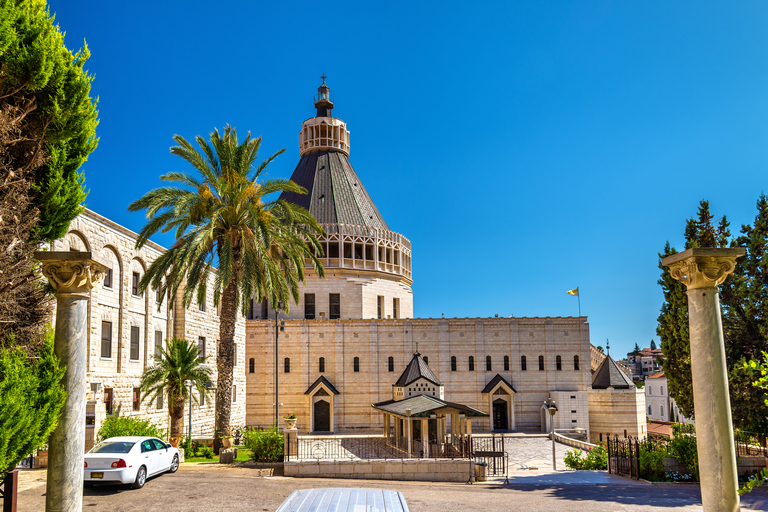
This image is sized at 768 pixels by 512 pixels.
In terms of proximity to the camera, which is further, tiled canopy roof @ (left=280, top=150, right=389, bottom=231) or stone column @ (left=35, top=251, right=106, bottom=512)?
tiled canopy roof @ (left=280, top=150, right=389, bottom=231)

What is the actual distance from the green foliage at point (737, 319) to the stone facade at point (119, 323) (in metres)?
23.3

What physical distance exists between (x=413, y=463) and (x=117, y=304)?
15661mm

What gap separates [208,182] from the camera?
88.4ft

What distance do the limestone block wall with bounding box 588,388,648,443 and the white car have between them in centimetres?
3675

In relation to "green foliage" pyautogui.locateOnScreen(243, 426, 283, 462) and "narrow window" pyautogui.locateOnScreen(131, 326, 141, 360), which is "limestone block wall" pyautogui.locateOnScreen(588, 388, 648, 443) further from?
"narrow window" pyautogui.locateOnScreen(131, 326, 141, 360)

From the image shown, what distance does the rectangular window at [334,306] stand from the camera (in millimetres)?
53719

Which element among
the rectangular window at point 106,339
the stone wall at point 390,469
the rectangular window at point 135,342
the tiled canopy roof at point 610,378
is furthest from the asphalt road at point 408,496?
the tiled canopy roof at point 610,378

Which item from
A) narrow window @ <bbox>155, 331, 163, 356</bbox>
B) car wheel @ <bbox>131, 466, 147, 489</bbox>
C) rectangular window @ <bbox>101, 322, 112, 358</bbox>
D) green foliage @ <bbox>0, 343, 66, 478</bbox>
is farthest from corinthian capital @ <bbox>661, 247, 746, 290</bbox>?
narrow window @ <bbox>155, 331, 163, 356</bbox>

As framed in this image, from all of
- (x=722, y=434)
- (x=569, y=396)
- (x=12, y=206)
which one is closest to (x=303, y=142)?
(x=569, y=396)

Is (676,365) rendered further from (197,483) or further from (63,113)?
(63,113)

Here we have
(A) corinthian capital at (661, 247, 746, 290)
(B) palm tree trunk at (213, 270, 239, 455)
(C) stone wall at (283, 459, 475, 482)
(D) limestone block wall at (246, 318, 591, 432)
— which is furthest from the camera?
(D) limestone block wall at (246, 318, 591, 432)

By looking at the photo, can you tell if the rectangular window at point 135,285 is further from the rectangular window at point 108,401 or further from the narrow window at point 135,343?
the rectangular window at point 108,401

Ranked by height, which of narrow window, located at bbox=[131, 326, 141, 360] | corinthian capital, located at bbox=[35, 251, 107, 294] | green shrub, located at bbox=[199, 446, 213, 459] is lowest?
green shrub, located at bbox=[199, 446, 213, 459]

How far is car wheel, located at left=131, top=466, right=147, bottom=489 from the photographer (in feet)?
57.2
